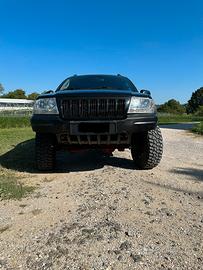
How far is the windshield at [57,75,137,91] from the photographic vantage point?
18.7ft

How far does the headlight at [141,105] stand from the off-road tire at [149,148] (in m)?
0.38

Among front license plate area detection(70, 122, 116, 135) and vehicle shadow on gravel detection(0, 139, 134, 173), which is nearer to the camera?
front license plate area detection(70, 122, 116, 135)

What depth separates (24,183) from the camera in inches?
173

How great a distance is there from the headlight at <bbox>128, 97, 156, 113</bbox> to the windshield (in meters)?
0.91

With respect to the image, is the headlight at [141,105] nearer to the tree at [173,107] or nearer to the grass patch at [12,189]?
the grass patch at [12,189]

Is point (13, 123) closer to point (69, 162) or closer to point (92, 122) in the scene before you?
point (69, 162)

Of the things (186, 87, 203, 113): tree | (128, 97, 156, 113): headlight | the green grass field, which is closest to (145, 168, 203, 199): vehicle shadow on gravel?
(128, 97, 156, 113): headlight

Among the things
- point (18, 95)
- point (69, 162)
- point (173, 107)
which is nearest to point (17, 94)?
point (18, 95)

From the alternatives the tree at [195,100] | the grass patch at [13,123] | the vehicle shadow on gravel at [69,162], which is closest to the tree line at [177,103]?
the tree at [195,100]

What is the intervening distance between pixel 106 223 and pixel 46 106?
7.98 ft

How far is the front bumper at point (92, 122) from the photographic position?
14.9ft

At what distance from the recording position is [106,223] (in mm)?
2859

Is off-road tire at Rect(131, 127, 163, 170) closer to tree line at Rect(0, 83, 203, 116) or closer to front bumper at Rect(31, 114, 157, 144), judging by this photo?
front bumper at Rect(31, 114, 157, 144)

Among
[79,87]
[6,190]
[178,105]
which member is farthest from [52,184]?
[178,105]
